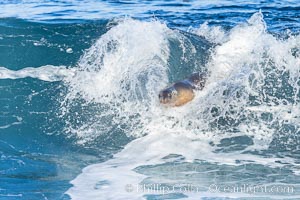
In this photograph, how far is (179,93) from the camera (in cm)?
787

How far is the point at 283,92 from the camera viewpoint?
915 cm

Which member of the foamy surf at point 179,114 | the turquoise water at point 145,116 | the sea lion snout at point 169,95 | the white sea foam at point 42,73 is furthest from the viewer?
the white sea foam at point 42,73

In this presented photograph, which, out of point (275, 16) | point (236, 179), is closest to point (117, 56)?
point (236, 179)

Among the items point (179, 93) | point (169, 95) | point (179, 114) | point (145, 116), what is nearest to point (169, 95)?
point (169, 95)

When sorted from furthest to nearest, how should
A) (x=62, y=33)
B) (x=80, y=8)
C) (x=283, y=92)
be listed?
(x=80, y=8)
(x=62, y=33)
(x=283, y=92)

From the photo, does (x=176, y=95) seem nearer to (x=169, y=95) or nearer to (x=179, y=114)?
(x=169, y=95)

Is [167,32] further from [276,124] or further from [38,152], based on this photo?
[38,152]

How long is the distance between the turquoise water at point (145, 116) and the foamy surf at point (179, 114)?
0.02 meters

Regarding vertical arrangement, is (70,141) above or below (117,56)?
below

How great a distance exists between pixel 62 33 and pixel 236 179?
7.80 metres

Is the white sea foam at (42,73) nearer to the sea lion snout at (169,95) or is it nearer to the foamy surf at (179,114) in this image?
the foamy surf at (179,114)

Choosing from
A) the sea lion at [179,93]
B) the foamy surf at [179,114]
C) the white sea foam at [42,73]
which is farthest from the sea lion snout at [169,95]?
the white sea foam at [42,73]

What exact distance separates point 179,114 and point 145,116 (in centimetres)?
49

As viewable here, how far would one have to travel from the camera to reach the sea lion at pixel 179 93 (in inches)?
304
